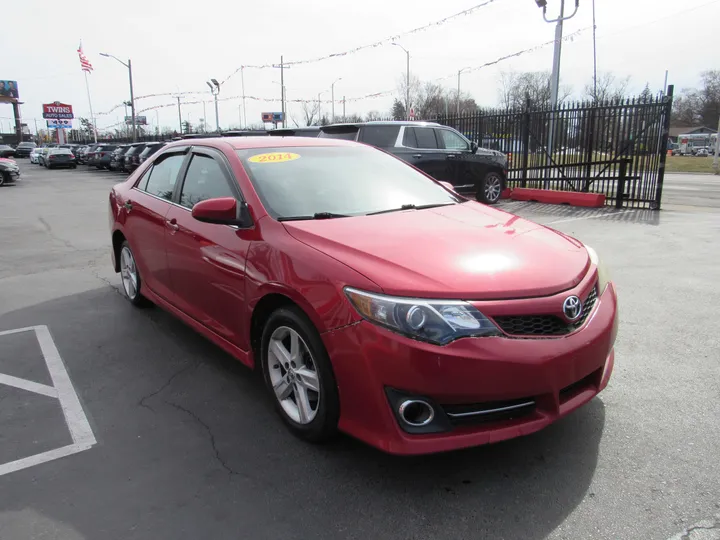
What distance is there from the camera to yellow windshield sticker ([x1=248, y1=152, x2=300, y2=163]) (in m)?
3.72

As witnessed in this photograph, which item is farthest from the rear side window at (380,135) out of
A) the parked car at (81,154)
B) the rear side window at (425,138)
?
the parked car at (81,154)

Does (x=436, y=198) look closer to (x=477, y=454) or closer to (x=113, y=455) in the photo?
(x=477, y=454)

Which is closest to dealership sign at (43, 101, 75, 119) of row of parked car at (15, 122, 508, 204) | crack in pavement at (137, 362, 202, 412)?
row of parked car at (15, 122, 508, 204)

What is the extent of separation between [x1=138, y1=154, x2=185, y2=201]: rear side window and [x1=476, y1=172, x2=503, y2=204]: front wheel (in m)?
9.37

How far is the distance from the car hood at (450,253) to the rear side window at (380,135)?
301 inches

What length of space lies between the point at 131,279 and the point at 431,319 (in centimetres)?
393

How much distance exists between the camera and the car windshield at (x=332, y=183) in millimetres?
3428

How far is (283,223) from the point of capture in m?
3.16

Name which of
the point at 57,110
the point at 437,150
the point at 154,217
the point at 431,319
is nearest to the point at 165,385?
the point at 154,217

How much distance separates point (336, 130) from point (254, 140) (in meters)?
7.29

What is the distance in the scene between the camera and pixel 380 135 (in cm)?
1108

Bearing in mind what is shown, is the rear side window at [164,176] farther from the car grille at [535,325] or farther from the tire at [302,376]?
the car grille at [535,325]

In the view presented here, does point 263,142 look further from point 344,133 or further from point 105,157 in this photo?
point 105,157

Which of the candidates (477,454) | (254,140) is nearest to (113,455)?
(477,454)
